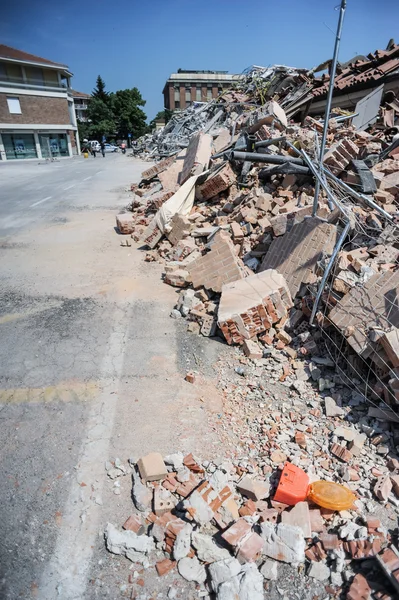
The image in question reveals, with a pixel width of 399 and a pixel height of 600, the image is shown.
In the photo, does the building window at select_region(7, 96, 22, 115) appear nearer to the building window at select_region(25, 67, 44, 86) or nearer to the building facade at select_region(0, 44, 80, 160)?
the building facade at select_region(0, 44, 80, 160)

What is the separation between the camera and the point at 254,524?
9.29 ft

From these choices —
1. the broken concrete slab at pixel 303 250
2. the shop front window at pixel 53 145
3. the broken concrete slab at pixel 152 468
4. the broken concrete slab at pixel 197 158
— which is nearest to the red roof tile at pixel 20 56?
the shop front window at pixel 53 145

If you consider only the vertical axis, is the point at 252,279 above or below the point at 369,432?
above

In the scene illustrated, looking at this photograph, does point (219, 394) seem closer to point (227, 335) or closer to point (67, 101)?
point (227, 335)

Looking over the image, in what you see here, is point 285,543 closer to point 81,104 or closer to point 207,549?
point 207,549

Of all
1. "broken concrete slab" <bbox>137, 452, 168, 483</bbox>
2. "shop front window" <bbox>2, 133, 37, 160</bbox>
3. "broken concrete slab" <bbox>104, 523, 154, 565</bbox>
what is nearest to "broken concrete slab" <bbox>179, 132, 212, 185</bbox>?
"broken concrete slab" <bbox>137, 452, 168, 483</bbox>

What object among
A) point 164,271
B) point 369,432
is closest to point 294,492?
point 369,432

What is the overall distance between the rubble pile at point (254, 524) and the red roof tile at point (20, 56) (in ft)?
138

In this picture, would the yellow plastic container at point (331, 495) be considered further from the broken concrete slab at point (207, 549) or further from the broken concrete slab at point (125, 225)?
the broken concrete slab at point (125, 225)

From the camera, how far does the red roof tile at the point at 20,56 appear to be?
34219 millimetres

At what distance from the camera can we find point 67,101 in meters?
40.3

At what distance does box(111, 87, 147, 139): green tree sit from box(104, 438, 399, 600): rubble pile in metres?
65.2

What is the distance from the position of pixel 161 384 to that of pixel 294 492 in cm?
192

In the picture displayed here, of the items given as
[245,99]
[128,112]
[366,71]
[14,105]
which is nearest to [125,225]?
[366,71]
